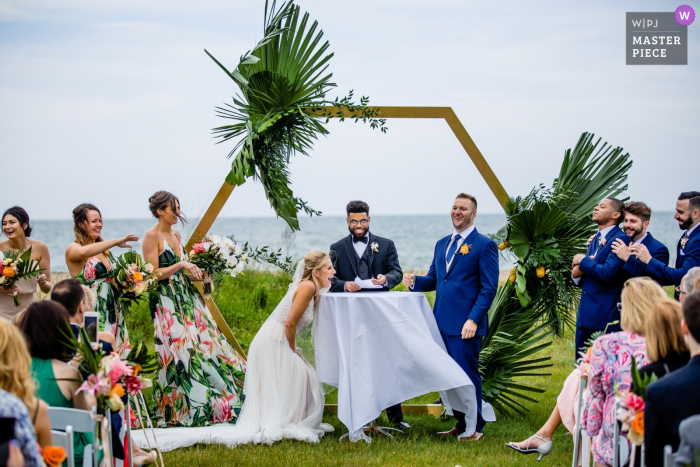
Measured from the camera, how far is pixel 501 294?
7039 millimetres

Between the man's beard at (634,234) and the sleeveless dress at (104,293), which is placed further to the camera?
the sleeveless dress at (104,293)

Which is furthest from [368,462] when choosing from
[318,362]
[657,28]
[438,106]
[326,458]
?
[657,28]

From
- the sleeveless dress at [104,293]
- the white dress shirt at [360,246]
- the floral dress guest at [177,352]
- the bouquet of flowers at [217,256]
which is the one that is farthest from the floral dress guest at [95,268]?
the white dress shirt at [360,246]

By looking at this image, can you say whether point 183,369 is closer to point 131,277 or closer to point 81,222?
point 131,277

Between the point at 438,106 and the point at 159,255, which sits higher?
the point at 438,106

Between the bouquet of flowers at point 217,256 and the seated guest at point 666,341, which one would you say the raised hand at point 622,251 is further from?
the bouquet of flowers at point 217,256

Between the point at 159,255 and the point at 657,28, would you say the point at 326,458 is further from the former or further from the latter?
the point at 657,28

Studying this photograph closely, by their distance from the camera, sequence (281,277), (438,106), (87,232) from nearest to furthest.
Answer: (87,232) → (438,106) → (281,277)

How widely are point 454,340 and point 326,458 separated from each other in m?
1.65

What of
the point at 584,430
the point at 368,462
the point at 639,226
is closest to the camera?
the point at 584,430

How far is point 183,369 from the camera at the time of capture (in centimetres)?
668

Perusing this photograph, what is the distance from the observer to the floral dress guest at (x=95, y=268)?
6184 mm

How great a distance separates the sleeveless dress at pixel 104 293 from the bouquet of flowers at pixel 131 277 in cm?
6

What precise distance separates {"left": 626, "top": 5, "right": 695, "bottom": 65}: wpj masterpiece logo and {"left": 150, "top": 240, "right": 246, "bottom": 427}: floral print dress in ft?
20.3
